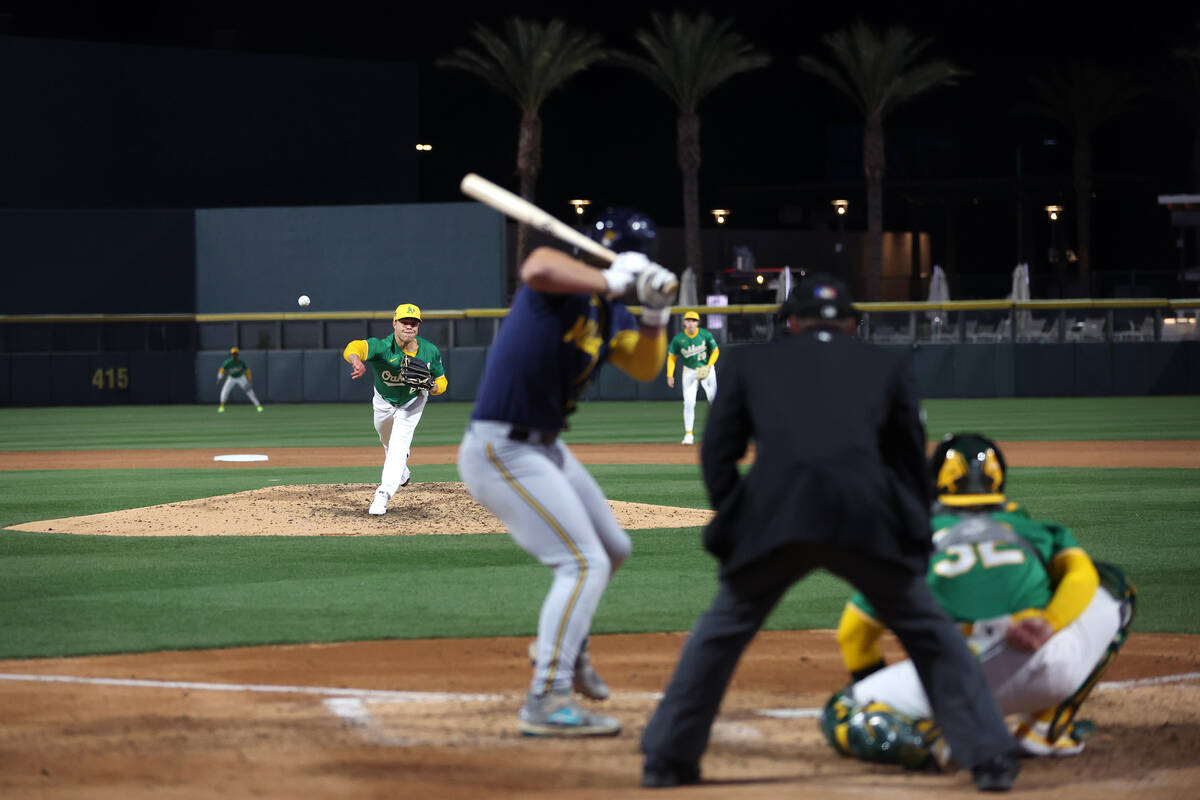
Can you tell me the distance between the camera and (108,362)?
141 feet

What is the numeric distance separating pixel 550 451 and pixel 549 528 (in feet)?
1.05

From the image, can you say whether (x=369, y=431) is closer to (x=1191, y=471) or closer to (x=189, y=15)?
(x=1191, y=471)

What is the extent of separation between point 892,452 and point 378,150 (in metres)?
47.5

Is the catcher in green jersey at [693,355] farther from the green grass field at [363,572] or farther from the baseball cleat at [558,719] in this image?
the baseball cleat at [558,719]

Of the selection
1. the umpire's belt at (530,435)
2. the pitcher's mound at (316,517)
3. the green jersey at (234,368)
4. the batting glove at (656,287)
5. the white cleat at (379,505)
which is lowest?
the pitcher's mound at (316,517)

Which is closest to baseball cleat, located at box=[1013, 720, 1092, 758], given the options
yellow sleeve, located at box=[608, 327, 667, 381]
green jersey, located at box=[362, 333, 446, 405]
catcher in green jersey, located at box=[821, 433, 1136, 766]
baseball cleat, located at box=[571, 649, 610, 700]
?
catcher in green jersey, located at box=[821, 433, 1136, 766]

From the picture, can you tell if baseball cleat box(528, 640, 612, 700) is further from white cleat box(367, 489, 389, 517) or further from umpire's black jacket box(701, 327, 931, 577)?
white cleat box(367, 489, 389, 517)

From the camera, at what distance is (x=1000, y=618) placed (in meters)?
5.03

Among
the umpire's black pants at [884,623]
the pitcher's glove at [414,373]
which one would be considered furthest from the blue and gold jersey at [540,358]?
the pitcher's glove at [414,373]

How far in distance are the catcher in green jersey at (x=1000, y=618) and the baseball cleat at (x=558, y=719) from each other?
3.02 feet

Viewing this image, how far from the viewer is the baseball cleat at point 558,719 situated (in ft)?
18.4

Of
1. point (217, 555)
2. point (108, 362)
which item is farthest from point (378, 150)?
point (217, 555)

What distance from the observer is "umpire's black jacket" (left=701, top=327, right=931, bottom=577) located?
14.9ft

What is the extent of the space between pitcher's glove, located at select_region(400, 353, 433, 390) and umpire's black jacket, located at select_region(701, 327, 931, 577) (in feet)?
28.5
